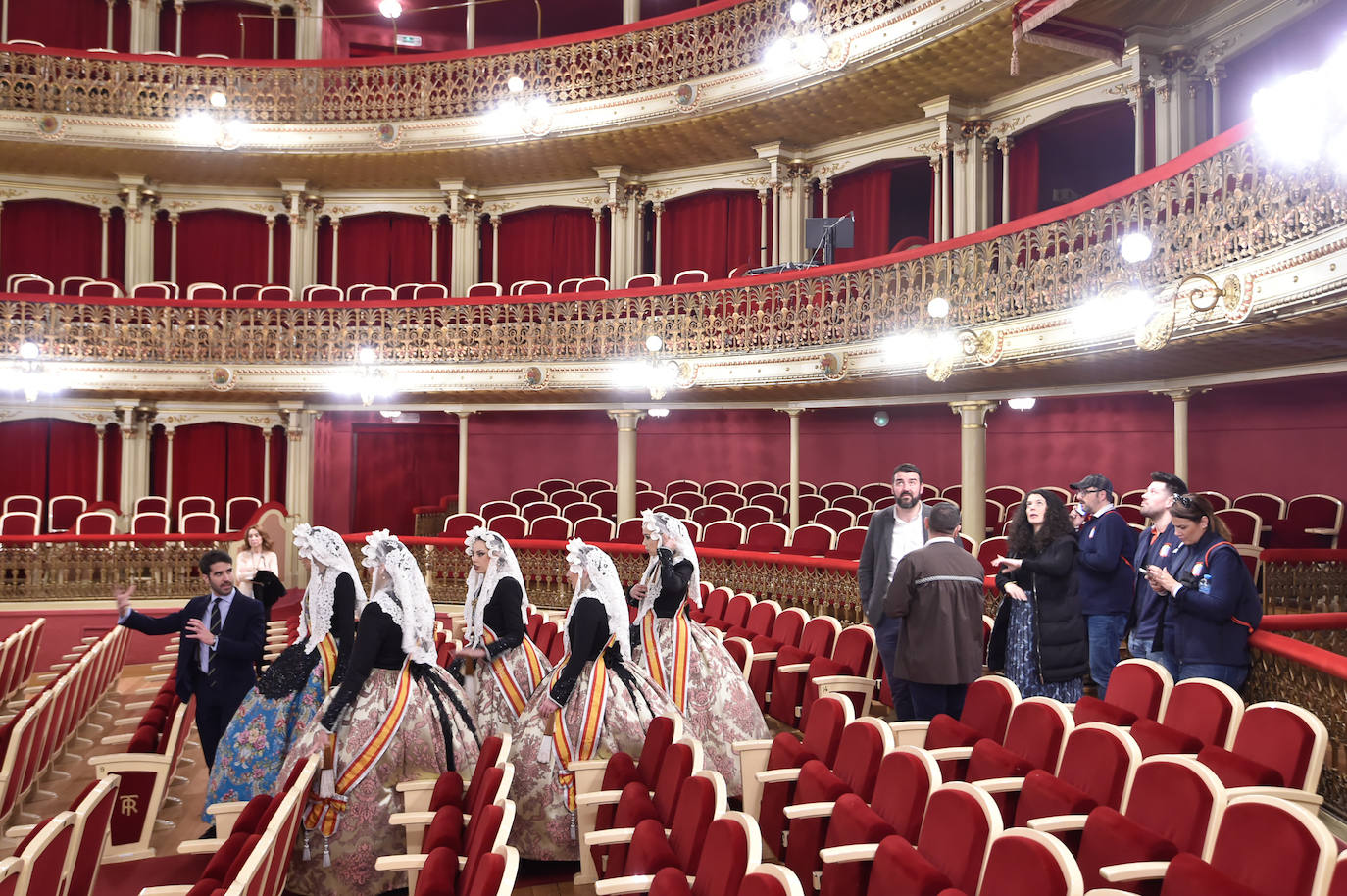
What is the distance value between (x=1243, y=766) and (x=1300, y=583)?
197 inches

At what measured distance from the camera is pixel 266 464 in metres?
14.4

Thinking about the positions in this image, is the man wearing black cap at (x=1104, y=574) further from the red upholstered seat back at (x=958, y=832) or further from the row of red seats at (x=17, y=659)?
the row of red seats at (x=17, y=659)

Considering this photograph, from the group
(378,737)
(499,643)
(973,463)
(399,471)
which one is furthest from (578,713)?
(399,471)

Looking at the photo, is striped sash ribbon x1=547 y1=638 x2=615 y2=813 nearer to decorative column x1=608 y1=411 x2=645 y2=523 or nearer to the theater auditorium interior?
the theater auditorium interior

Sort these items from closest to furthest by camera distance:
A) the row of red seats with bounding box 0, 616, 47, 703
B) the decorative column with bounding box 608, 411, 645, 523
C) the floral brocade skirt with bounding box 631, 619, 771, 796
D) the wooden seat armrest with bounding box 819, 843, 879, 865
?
the wooden seat armrest with bounding box 819, 843, 879, 865, the floral brocade skirt with bounding box 631, 619, 771, 796, the row of red seats with bounding box 0, 616, 47, 703, the decorative column with bounding box 608, 411, 645, 523

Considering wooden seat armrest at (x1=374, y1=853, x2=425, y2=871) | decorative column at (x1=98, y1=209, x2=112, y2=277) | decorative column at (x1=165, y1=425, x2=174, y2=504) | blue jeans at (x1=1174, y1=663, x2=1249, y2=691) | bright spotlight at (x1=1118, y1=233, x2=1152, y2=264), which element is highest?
decorative column at (x1=98, y1=209, x2=112, y2=277)

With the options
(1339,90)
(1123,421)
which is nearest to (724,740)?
(1339,90)

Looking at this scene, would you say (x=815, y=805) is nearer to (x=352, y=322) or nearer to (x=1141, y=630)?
(x=1141, y=630)

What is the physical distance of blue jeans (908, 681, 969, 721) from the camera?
4.42m

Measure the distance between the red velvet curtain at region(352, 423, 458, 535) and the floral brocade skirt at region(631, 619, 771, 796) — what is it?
11.2 m

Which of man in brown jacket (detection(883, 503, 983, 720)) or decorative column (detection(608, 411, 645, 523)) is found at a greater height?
decorative column (detection(608, 411, 645, 523))

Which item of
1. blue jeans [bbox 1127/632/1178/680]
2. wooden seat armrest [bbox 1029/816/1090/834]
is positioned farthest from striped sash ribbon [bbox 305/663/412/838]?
blue jeans [bbox 1127/632/1178/680]

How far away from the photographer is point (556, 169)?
14.7 m

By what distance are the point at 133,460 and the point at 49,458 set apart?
5.83 ft
